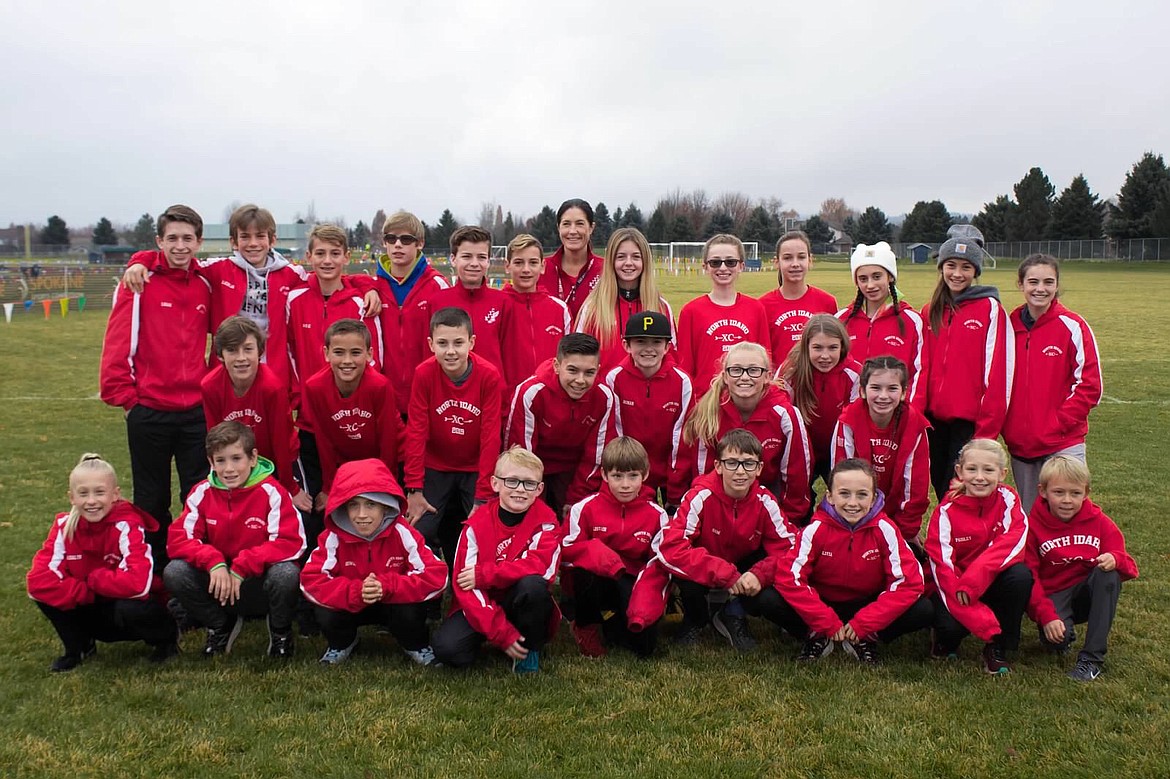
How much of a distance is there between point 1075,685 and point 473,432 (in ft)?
10.5

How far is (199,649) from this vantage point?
14.3 feet

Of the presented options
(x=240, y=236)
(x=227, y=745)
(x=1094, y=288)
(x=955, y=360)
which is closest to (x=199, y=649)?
(x=227, y=745)

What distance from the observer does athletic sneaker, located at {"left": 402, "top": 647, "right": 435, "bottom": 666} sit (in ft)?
13.6

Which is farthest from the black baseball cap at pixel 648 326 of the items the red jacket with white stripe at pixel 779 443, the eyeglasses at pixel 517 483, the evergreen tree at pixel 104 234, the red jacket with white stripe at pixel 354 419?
the evergreen tree at pixel 104 234

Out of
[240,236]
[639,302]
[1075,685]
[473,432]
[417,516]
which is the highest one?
[240,236]

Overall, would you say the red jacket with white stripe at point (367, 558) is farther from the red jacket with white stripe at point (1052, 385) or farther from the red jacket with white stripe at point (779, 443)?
the red jacket with white stripe at point (1052, 385)

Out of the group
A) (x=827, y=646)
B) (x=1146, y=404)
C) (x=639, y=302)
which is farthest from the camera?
(x=1146, y=404)

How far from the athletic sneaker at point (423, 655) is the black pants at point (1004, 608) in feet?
8.01

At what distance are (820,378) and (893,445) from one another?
614mm

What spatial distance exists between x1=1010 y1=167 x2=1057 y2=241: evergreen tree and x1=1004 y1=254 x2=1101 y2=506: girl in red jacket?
6587 centimetres

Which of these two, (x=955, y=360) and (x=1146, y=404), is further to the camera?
(x=1146, y=404)

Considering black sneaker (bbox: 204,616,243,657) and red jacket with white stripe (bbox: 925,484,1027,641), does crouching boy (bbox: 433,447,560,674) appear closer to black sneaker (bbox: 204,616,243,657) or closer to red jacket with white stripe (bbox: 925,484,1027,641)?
black sneaker (bbox: 204,616,243,657)

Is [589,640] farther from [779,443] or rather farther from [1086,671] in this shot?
[1086,671]

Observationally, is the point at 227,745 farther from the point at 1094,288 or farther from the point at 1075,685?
the point at 1094,288
